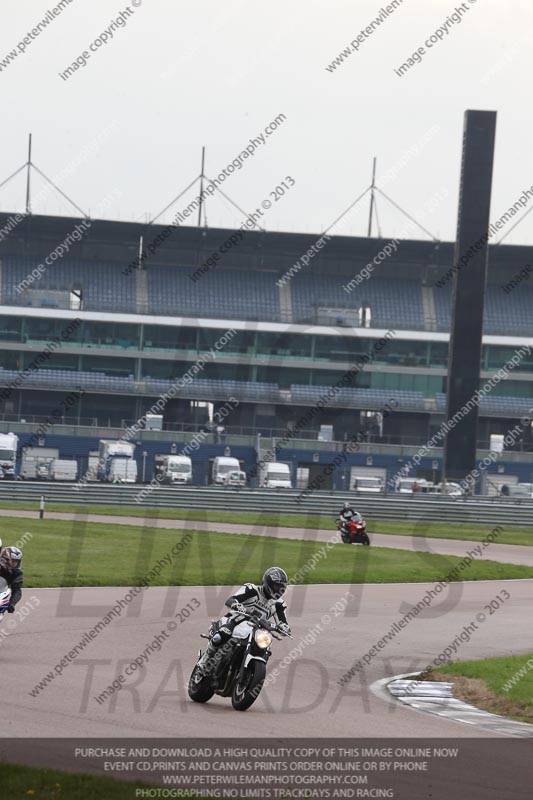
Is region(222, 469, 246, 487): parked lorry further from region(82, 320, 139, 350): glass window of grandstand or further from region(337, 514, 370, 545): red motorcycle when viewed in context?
region(337, 514, 370, 545): red motorcycle

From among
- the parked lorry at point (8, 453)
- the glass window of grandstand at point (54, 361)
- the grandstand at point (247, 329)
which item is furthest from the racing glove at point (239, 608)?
the glass window of grandstand at point (54, 361)

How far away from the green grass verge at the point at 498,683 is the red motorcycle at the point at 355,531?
19.3m

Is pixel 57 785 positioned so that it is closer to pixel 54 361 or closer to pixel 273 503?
pixel 273 503

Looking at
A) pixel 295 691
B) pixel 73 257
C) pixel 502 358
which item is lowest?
pixel 295 691

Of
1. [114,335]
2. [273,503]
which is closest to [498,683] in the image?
[273,503]

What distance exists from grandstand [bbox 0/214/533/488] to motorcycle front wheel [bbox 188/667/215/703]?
2555 inches

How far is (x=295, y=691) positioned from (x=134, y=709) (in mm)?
2604

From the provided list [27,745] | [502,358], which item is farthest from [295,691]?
[502,358]

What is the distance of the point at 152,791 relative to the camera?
8891mm

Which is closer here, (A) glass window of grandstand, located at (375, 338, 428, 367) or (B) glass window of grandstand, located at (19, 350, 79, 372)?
(B) glass window of grandstand, located at (19, 350, 79, 372)

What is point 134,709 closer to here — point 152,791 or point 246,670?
point 246,670

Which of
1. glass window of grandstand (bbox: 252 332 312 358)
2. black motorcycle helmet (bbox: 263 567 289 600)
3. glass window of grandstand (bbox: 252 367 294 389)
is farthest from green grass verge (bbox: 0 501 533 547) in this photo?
glass window of grandstand (bbox: 252 332 312 358)

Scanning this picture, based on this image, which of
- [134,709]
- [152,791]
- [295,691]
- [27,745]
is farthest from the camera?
[295,691]

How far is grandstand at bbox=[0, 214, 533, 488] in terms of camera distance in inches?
3238
